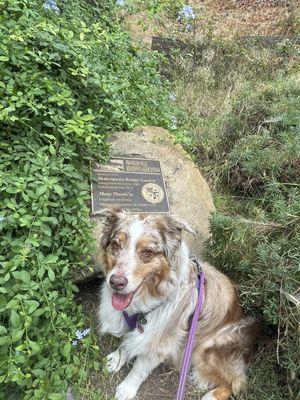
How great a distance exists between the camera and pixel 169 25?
29.6 feet

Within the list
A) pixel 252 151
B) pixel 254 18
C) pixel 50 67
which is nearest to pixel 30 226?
pixel 50 67

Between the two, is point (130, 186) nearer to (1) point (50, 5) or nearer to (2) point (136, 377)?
(2) point (136, 377)

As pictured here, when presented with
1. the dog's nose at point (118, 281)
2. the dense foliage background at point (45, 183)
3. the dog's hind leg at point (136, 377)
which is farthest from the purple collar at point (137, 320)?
the dog's nose at point (118, 281)

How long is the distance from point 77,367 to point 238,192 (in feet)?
11.0

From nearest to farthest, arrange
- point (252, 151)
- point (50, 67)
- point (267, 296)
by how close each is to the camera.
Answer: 1. point (267, 296)
2. point (50, 67)
3. point (252, 151)

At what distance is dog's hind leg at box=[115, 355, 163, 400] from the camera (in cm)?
304

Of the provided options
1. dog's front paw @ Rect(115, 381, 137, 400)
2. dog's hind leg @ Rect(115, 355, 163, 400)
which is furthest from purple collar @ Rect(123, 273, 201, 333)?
dog's front paw @ Rect(115, 381, 137, 400)

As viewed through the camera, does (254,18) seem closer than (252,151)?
No

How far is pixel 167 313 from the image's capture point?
3.00 m

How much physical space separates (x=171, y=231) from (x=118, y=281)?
59cm

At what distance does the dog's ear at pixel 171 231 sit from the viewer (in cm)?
285

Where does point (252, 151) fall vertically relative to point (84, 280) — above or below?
above

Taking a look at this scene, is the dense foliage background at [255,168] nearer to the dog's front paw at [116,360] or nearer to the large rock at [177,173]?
the large rock at [177,173]

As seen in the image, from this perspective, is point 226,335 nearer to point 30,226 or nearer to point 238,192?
point 30,226
